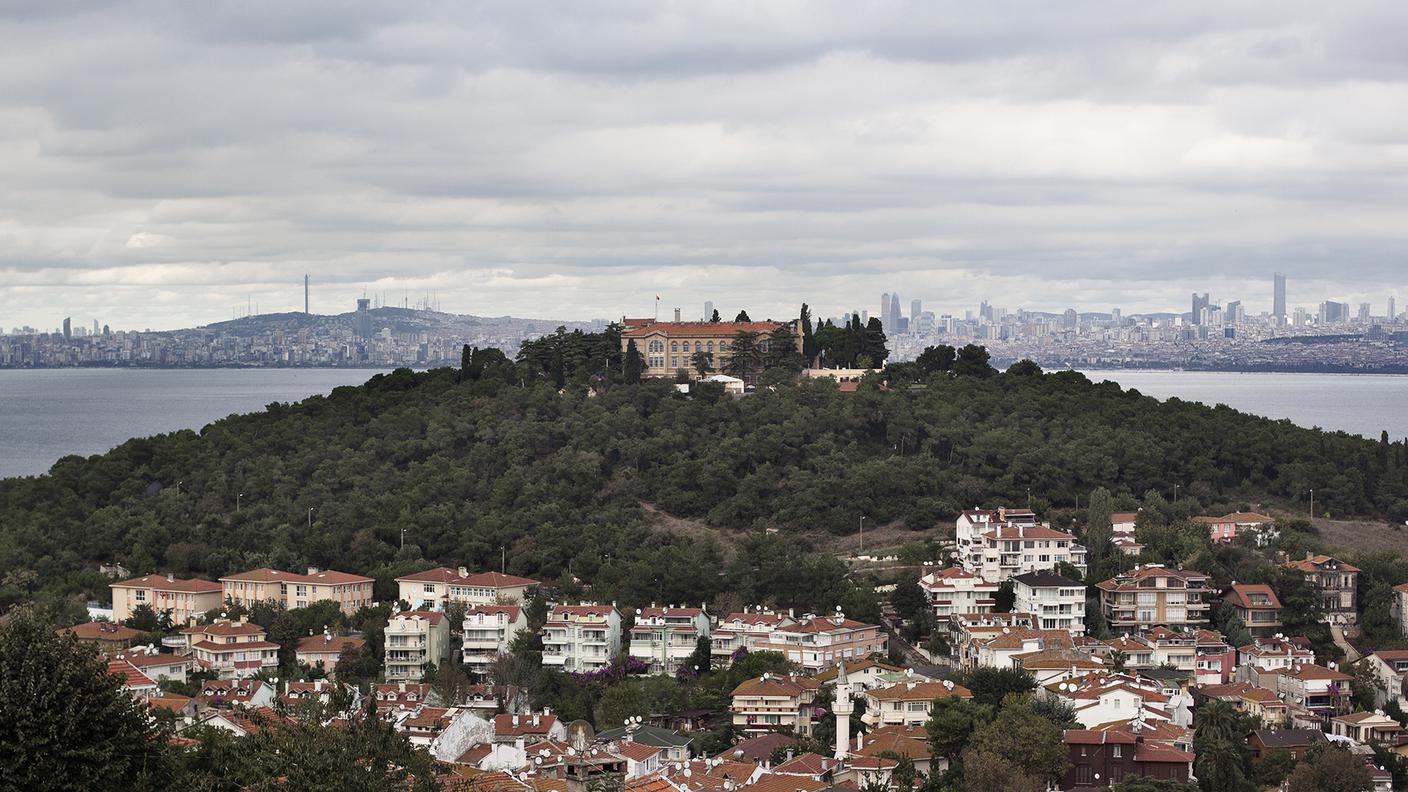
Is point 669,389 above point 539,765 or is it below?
above

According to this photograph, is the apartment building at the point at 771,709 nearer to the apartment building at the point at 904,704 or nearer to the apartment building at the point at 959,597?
the apartment building at the point at 904,704

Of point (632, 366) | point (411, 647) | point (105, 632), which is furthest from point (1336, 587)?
point (105, 632)

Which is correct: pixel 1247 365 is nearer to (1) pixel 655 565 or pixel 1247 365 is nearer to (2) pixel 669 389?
(2) pixel 669 389

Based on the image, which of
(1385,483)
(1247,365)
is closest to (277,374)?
(1247,365)

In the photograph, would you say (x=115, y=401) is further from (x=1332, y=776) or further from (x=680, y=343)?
(x=1332, y=776)

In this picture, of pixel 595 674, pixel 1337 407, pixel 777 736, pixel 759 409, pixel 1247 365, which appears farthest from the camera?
pixel 1247 365

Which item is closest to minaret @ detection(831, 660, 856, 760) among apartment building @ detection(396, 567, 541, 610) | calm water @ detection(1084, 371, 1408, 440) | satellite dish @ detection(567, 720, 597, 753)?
satellite dish @ detection(567, 720, 597, 753)

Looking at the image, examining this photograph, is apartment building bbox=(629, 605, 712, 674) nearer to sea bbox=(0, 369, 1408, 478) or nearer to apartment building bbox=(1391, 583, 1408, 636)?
apartment building bbox=(1391, 583, 1408, 636)
